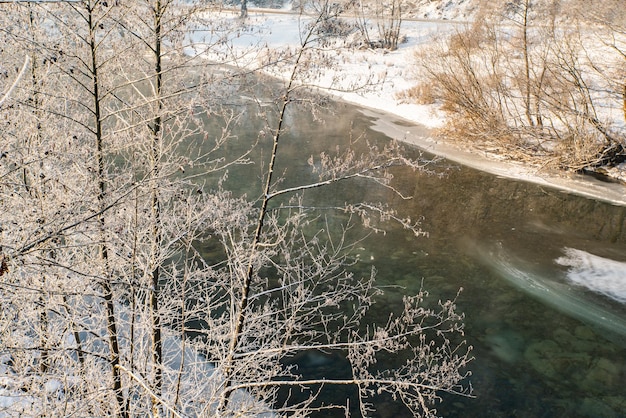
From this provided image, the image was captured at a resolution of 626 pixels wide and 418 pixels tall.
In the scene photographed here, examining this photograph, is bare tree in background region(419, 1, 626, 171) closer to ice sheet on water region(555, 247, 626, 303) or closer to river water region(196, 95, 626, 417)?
river water region(196, 95, 626, 417)

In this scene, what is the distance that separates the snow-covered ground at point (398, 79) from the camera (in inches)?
268

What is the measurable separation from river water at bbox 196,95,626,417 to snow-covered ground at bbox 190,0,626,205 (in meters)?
0.88

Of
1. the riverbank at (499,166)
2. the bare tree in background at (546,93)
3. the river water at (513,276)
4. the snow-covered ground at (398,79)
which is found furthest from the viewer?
the bare tree in background at (546,93)

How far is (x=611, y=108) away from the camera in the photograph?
19141 mm

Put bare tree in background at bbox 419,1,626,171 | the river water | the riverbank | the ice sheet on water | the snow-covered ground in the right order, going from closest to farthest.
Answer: the snow-covered ground < the river water < the ice sheet on water < the riverbank < bare tree in background at bbox 419,1,626,171

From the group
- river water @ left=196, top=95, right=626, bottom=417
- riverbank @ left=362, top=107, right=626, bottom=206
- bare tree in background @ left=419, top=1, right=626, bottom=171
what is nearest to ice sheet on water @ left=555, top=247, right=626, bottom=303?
river water @ left=196, top=95, right=626, bottom=417

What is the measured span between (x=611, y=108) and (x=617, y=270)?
9.57 metres

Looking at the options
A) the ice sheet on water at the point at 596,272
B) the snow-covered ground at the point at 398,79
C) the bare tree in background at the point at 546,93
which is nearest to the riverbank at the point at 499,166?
the snow-covered ground at the point at 398,79

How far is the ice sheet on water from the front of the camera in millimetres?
11344

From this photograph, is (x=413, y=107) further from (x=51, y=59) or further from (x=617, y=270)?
(x=51, y=59)

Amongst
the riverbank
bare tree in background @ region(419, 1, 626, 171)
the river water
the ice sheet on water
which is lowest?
the river water

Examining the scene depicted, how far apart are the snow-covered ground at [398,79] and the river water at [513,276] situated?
88cm

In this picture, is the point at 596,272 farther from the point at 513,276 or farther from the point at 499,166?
the point at 499,166

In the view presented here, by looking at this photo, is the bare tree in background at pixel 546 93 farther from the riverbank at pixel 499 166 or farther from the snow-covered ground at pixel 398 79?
the snow-covered ground at pixel 398 79
